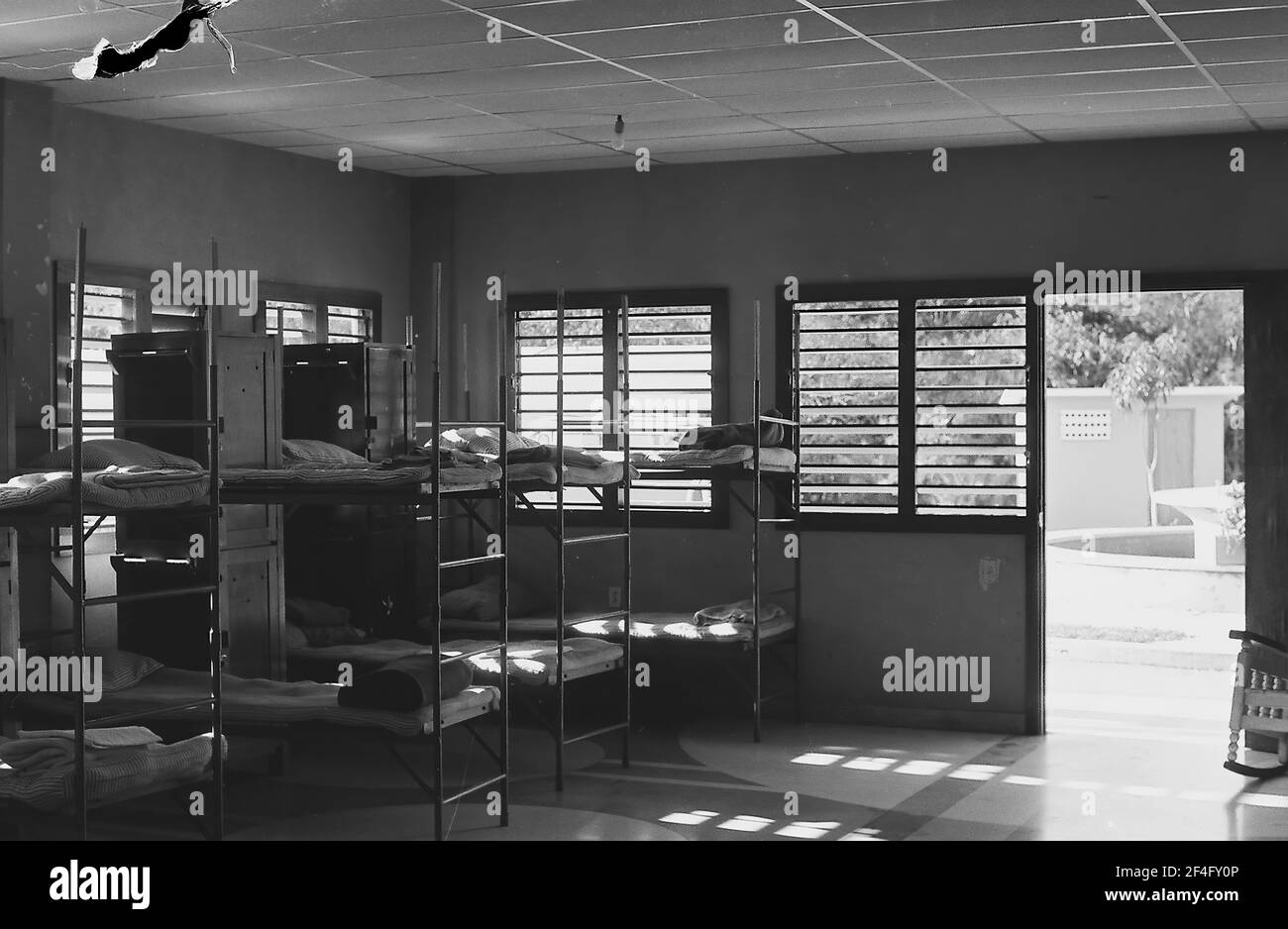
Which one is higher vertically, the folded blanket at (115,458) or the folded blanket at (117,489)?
the folded blanket at (115,458)

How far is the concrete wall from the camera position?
16188 millimetres

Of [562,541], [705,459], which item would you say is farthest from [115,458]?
[705,459]

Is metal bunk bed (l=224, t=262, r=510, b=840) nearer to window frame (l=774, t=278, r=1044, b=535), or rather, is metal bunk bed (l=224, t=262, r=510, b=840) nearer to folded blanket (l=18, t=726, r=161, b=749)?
folded blanket (l=18, t=726, r=161, b=749)

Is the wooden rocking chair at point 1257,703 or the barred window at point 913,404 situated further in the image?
the barred window at point 913,404

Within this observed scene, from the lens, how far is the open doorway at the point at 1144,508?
947cm

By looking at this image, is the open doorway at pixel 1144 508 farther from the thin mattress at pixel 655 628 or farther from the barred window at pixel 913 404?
the thin mattress at pixel 655 628

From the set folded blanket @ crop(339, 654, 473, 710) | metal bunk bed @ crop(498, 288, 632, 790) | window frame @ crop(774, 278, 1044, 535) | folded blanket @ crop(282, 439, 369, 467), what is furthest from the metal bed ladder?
window frame @ crop(774, 278, 1044, 535)

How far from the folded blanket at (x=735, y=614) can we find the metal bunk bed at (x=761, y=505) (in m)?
0.04

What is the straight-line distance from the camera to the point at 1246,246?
7305mm

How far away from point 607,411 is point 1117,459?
9413 millimetres

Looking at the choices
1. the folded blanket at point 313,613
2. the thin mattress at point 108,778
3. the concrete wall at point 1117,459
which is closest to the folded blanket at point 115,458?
the thin mattress at point 108,778

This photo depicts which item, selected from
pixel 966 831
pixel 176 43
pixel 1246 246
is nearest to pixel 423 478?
pixel 176 43

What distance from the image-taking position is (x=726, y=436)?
7.68m

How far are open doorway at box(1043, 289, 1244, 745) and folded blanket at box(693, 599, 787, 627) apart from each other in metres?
1.61
